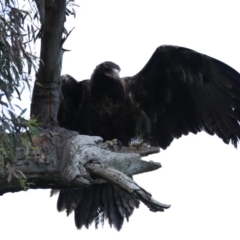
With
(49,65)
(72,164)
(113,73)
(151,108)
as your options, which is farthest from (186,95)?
(72,164)

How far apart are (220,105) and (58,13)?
2.08 meters

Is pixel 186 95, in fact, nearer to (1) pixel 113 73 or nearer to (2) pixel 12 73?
(1) pixel 113 73

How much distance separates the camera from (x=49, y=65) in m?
7.03

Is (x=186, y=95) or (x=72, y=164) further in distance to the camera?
(x=186, y=95)

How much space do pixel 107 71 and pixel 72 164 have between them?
2420 mm

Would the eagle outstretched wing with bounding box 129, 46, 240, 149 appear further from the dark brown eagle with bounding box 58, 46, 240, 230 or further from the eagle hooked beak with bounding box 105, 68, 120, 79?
the eagle hooked beak with bounding box 105, 68, 120, 79

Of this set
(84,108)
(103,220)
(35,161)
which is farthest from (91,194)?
(35,161)

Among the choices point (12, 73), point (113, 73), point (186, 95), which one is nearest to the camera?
point (12, 73)

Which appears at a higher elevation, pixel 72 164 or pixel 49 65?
pixel 49 65

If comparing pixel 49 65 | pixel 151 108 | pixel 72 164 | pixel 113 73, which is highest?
pixel 113 73

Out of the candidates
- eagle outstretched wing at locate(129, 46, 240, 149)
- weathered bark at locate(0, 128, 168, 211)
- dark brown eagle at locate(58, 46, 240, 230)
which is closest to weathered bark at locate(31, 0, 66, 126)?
weathered bark at locate(0, 128, 168, 211)

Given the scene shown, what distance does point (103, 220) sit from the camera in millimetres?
8273

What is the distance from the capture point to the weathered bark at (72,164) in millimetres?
6312

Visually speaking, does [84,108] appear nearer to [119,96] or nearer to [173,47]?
[119,96]
